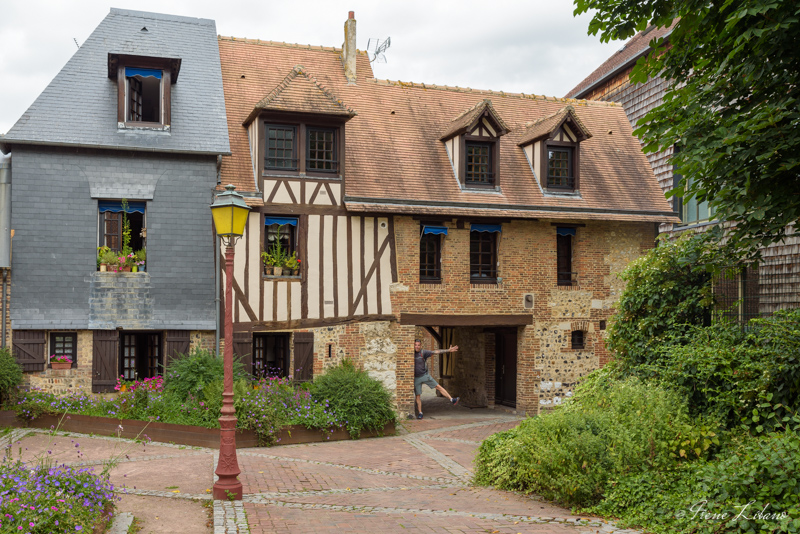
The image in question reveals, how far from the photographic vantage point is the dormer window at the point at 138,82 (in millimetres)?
14414

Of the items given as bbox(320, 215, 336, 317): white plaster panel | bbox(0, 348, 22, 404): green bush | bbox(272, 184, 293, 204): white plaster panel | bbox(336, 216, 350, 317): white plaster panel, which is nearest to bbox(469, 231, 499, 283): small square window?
bbox(336, 216, 350, 317): white plaster panel

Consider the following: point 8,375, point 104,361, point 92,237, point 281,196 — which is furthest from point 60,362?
point 281,196

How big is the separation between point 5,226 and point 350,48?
30.8ft

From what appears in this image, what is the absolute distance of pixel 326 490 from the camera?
884cm

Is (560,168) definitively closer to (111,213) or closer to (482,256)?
(482,256)

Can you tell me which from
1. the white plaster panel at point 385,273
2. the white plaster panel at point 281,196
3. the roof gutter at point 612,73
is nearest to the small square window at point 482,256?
the white plaster panel at point 385,273

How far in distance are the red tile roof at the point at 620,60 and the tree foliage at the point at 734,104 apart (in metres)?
11.0

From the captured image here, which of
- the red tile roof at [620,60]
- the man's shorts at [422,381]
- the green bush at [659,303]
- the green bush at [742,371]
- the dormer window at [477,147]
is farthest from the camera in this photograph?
the red tile roof at [620,60]

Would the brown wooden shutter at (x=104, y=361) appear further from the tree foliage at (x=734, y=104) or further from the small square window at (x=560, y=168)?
the small square window at (x=560, y=168)

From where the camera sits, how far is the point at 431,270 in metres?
16.4

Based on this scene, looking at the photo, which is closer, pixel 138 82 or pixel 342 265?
pixel 138 82

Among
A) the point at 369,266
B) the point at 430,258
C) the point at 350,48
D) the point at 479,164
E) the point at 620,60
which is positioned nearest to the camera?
the point at 369,266

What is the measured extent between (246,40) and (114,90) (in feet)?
14.3

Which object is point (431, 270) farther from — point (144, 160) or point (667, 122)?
point (667, 122)
